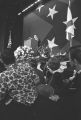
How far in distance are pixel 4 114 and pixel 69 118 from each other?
0.91m

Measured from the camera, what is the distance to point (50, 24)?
4.23 metres

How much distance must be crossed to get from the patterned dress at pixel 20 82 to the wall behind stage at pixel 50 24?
0.68 meters

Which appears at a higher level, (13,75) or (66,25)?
(66,25)

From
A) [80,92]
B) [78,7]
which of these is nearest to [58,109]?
[80,92]

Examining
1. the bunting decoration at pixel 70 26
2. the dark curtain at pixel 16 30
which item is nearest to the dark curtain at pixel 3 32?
the dark curtain at pixel 16 30

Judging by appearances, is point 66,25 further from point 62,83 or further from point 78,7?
point 62,83

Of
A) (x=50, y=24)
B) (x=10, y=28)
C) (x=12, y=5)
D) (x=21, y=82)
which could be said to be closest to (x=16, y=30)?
(x=10, y=28)

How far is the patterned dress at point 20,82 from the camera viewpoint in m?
3.40

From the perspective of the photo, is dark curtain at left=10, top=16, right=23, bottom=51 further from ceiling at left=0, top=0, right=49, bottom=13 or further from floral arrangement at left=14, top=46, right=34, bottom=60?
floral arrangement at left=14, top=46, right=34, bottom=60

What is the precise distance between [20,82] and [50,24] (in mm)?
1217

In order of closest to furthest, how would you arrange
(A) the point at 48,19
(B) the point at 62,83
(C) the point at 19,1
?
(B) the point at 62,83 → (A) the point at 48,19 → (C) the point at 19,1

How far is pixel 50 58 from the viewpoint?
3822 mm

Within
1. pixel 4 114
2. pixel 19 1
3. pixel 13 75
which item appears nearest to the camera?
pixel 13 75

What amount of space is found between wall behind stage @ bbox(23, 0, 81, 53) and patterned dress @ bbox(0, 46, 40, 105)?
0.68 meters
